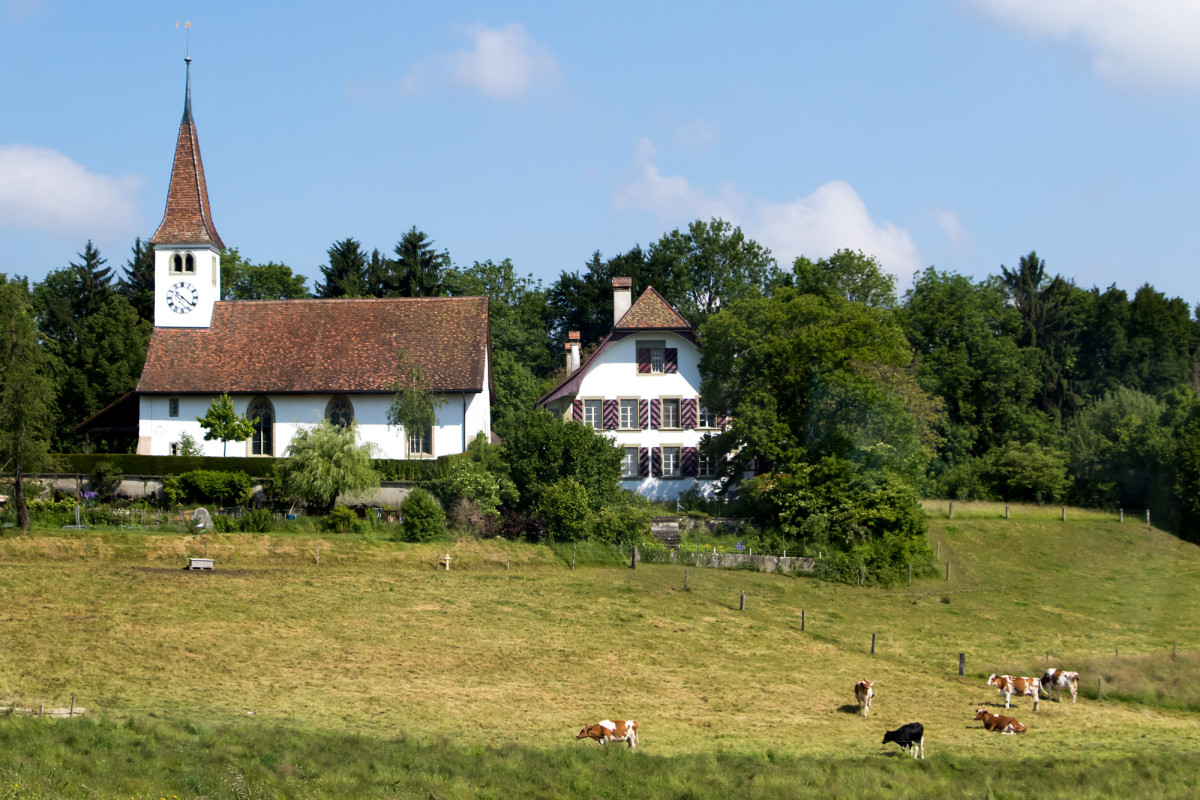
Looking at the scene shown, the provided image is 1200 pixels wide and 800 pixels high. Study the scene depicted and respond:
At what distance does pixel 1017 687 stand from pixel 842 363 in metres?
20.2

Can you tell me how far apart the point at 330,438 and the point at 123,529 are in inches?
297

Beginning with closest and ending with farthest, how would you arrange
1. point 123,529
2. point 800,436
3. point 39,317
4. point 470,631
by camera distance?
1. point 470,631
2. point 123,529
3. point 800,436
4. point 39,317

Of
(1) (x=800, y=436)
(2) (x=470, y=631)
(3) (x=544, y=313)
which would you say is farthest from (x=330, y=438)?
(3) (x=544, y=313)

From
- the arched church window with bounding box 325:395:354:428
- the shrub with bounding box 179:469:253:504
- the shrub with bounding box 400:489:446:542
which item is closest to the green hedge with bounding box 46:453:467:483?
the shrub with bounding box 179:469:253:504

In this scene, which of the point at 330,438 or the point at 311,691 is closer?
the point at 311,691

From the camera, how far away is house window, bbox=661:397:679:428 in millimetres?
52688

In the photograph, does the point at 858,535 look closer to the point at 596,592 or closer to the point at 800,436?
the point at 800,436

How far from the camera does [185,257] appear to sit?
53.7 m

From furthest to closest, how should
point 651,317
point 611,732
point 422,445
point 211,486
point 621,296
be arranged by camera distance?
point 621,296 → point 651,317 → point 422,445 → point 211,486 → point 611,732

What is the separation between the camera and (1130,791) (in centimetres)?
1919

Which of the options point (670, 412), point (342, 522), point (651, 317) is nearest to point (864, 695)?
point (342, 522)

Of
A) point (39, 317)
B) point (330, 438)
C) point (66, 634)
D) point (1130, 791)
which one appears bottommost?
point (1130, 791)

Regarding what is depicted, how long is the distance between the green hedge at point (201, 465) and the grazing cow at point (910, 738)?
25146 millimetres

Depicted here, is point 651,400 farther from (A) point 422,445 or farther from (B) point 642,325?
(A) point 422,445
